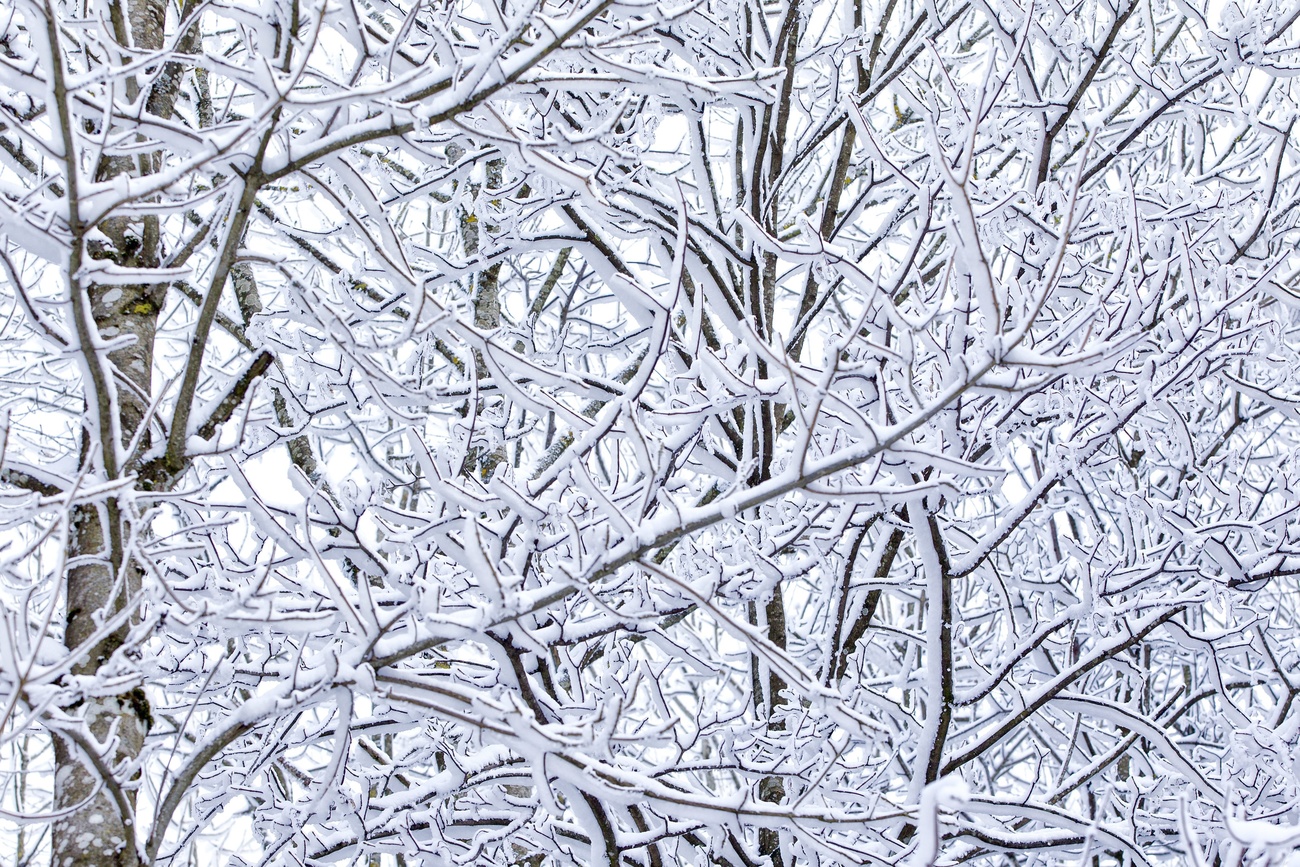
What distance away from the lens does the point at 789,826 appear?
6.37ft

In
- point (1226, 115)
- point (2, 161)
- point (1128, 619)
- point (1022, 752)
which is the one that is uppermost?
point (1226, 115)

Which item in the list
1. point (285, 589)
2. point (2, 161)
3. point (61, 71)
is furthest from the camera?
point (2, 161)

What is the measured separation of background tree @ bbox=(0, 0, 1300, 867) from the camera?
170 cm

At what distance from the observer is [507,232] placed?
3594 millimetres

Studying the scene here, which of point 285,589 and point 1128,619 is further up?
point 1128,619

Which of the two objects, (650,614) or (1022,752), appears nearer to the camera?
(650,614)

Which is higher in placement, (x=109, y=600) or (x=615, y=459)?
(x=615, y=459)

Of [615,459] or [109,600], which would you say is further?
[615,459]

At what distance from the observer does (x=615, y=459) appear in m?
2.11

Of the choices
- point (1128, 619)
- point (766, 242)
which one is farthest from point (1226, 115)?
point (766, 242)

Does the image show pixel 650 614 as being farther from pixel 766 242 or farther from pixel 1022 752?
pixel 1022 752

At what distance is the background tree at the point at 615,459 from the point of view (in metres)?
1.70

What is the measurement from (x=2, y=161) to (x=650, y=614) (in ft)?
10.3

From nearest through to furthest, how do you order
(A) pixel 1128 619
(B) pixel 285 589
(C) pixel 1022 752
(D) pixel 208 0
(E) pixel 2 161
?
(D) pixel 208 0 < (B) pixel 285 589 < (A) pixel 1128 619 < (E) pixel 2 161 < (C) pixel 1022 752
